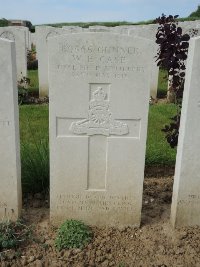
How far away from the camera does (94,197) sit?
10.5 ft

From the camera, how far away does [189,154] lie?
9.91 feet

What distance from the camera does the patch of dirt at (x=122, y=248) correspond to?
9.36ft

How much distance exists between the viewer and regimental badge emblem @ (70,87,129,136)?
9.57 ft

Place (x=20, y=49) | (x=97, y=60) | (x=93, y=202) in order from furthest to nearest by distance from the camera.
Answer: (x=20, y=49), (x=93, y=202), (x=97, y=60)

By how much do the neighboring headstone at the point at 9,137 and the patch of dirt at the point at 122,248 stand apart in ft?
0.87

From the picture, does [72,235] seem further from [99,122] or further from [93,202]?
[99,122]

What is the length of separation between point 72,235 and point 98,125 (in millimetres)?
932

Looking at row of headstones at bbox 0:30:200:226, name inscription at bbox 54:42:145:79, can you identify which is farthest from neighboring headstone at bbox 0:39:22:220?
name inscription at bbox 54:42:145:79

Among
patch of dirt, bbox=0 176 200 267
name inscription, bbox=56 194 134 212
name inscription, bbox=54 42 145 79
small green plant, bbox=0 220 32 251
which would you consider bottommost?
patch of dirt, bbox=0 176 200 267

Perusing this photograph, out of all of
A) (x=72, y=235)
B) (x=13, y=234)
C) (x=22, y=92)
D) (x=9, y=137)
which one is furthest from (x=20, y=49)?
(x=72, y=235)

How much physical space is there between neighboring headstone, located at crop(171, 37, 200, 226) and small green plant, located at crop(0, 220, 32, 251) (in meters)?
1.31

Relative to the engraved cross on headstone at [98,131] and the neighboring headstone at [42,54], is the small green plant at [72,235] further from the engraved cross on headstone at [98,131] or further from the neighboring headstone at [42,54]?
the neighboring headstone at [42,54]

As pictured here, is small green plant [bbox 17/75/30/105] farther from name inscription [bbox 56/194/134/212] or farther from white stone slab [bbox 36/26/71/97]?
name inscription [bbox 56/194/134/212]

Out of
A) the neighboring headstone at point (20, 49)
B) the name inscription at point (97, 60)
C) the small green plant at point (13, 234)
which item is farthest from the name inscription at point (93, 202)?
the neighboring headstone at point (20, 49)
